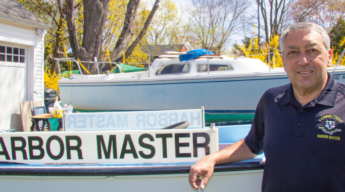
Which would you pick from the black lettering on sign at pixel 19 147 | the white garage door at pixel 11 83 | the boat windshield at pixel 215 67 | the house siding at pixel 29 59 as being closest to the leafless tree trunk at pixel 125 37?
the house siding at pixel 29 59

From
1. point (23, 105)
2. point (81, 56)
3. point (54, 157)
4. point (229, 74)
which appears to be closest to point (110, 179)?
point (54, 157)

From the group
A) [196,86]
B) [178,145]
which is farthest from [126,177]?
[196,86]

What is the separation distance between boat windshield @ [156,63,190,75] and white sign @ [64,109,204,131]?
463 cm

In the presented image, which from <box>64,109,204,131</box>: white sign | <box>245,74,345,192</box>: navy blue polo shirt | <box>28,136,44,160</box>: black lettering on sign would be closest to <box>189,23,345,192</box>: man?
<box>245,74,345,192</box>: navy blue polo shirt

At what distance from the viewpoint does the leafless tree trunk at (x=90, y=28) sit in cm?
1141

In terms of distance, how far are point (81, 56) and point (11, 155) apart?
1029 cm

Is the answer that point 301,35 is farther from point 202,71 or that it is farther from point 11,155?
point 202,71

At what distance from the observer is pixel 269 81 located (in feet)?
22.8

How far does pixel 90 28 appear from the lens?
1162 centimetres

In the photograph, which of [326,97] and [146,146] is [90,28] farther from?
[326,97]

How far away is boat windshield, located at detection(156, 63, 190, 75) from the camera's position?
7676 mm

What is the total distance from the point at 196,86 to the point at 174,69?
93cm

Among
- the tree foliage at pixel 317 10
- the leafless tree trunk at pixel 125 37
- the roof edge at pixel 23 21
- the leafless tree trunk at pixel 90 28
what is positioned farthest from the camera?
the tree foliage at pixel 317 10

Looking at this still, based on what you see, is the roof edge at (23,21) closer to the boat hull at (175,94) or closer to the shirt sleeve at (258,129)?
the boat hull at (175,94)
